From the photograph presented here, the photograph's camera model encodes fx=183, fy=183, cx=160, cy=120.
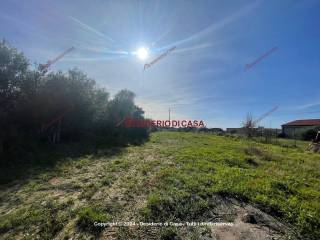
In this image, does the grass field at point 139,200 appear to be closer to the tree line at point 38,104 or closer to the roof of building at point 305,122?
the tree line at point 38,104

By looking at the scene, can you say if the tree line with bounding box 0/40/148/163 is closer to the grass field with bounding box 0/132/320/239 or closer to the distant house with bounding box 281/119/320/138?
the grass field with bounding box 0/132/320/239

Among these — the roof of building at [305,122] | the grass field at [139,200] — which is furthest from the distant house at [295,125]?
the grass field at [139,200]

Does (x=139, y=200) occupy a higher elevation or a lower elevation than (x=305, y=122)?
lower

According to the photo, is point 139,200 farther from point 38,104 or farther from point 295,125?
point 295,125

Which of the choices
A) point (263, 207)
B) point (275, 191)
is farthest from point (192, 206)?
point (275, 191)

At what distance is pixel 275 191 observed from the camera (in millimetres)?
4562

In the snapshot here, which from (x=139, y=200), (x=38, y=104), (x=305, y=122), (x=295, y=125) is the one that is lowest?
(x=139, y=200)

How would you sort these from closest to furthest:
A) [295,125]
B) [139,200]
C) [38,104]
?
[139,200], [38,104], [295,125]

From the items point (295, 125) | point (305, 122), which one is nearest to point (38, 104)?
point (295, 125)

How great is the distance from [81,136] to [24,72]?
6.11m

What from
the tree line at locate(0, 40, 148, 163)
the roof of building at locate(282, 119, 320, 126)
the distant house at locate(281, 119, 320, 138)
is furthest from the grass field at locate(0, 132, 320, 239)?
the roof of building at locate(282, 119, 320, 126)

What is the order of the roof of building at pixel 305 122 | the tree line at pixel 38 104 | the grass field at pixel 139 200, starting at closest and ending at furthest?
the grass field at pixel 139 200 < the tree line at pixel 38 104 < the roof of building at pixel 305 122

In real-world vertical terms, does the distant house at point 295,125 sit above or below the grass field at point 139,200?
above

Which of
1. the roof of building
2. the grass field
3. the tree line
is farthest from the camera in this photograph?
the roof of building
